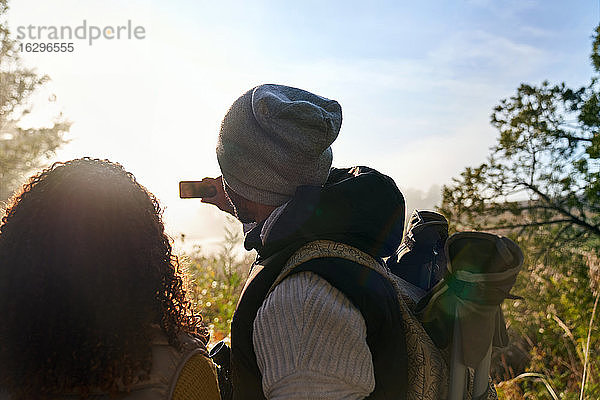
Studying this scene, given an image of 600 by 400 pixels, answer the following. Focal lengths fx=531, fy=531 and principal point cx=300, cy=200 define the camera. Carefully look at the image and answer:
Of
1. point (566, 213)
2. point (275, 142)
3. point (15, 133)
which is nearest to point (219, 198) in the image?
point (275, 142)

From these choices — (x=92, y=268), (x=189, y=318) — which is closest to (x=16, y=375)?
(x=92, y=268)

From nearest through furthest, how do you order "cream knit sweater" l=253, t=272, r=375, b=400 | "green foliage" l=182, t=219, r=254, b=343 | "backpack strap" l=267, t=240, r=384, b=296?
"cream knit sweater" l=253, t=272, r=375, b=400 → "backpack strap" l=267, t=240, r=384, b=296 → "green foliage" l=182, t=219, r=254, b=343

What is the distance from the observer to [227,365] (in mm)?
1665

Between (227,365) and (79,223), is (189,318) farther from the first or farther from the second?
(79,223)

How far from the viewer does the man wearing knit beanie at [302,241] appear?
109cm

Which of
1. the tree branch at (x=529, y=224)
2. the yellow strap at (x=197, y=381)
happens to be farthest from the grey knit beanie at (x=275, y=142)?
the tree branch at (x=529, y=224)

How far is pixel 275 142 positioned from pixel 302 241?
27cm

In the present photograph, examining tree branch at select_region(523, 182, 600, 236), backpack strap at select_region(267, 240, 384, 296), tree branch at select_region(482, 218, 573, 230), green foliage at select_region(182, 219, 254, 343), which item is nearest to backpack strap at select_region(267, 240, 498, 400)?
backpack strap at select_region(267, 240, 384, 296)

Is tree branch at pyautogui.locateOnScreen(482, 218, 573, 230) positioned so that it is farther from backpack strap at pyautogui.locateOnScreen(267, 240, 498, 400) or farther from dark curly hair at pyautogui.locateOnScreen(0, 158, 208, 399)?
dark curly hair at pyautogui.locateOnScreen(0, 158, 208, 399)

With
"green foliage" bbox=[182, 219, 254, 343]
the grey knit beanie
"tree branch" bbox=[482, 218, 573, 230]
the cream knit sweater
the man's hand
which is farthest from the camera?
"tree branch" bbox=[482, 218, 573, 230]

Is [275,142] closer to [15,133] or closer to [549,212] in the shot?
[549,212]

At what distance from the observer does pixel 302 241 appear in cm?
126

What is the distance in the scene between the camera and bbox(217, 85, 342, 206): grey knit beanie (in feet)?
4.32

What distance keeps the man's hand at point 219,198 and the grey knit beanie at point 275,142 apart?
0.45ft
